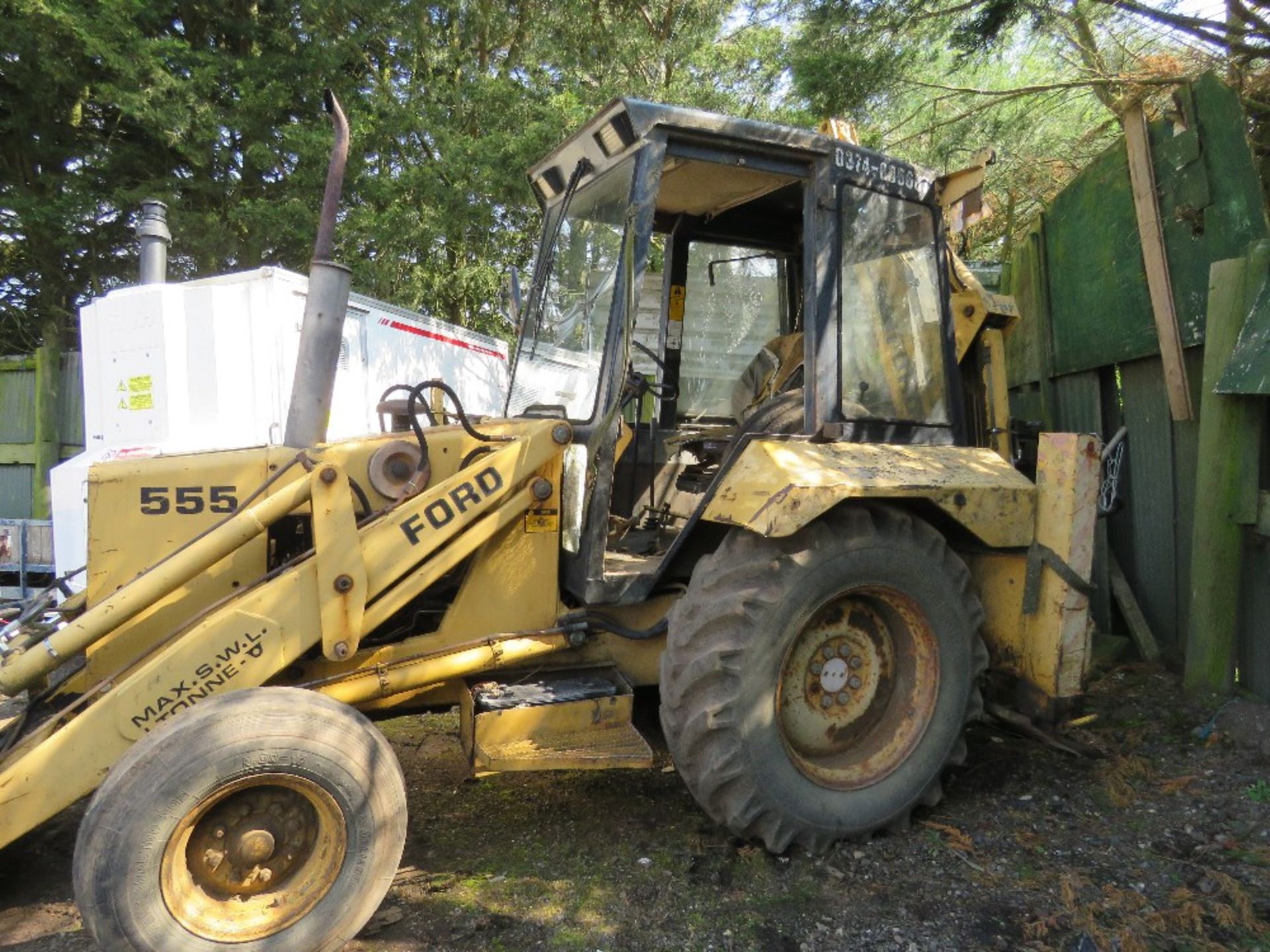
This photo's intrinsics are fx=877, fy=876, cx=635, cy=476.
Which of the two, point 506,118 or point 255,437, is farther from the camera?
point 506,118

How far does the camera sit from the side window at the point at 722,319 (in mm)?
4379

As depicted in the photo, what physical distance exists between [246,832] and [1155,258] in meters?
4.56

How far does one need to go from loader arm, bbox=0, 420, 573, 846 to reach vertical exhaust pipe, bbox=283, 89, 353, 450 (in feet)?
0.51

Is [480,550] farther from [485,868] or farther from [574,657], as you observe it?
[485,868]

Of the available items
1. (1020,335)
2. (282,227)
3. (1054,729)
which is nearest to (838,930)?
(1054,729)

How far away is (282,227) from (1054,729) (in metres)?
10.1

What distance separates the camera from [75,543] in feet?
22.5

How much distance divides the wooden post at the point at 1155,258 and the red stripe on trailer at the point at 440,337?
6409 millimetres

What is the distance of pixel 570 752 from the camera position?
294 cm

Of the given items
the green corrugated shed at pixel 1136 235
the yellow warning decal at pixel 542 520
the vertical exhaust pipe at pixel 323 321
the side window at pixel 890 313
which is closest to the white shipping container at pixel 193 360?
the vertical exhaust pipe at pixel 323 321

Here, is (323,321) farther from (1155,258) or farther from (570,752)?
(1155,258)

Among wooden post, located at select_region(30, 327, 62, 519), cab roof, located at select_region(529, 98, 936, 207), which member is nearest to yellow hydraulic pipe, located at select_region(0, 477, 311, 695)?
cab roof, located at select_region(529, 98, 936, 207)

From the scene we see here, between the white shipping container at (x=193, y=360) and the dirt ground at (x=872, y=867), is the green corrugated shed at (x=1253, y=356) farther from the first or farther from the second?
the white shipping container at (x=193, y=360)

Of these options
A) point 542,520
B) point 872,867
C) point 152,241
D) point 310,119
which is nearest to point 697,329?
point 542,520
